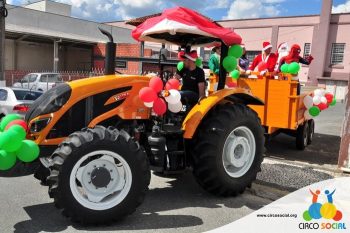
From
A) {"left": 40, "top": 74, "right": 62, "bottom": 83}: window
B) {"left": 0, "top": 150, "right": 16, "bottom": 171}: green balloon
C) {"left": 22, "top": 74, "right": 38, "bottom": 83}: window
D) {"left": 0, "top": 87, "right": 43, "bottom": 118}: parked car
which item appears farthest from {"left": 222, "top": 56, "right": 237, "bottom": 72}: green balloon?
{"left": 22, "top": 74, "right": 38, "bottom": 83}: window

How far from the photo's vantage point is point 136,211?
14.5 feet

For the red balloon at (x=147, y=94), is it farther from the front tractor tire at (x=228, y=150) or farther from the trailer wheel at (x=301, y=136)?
the trailer wheel at (x=301, y=136)

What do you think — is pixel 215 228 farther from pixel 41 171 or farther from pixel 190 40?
pixel 190 40

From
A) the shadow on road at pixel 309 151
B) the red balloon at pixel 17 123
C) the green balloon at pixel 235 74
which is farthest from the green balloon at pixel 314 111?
the red balloon at pixel 17 123

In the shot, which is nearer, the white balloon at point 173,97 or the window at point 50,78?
the white balloon at point 173,97

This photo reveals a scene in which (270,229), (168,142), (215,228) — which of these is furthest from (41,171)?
(270,229)

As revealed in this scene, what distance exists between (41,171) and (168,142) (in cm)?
150

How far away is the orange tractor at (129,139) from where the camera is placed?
3855 mm

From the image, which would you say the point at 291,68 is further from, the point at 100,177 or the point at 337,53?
the point at 337,53

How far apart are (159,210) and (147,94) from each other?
4.42 feet

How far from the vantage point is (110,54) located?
178 inches

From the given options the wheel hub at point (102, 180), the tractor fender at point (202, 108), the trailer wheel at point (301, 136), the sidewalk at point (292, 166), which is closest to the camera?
the wheel hub at point (102, 180)

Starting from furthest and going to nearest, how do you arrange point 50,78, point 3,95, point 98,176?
point 50,78 → point 3,95 → point 98,176

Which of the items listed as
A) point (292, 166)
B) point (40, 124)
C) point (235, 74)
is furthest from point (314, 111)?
point (40, 124)
